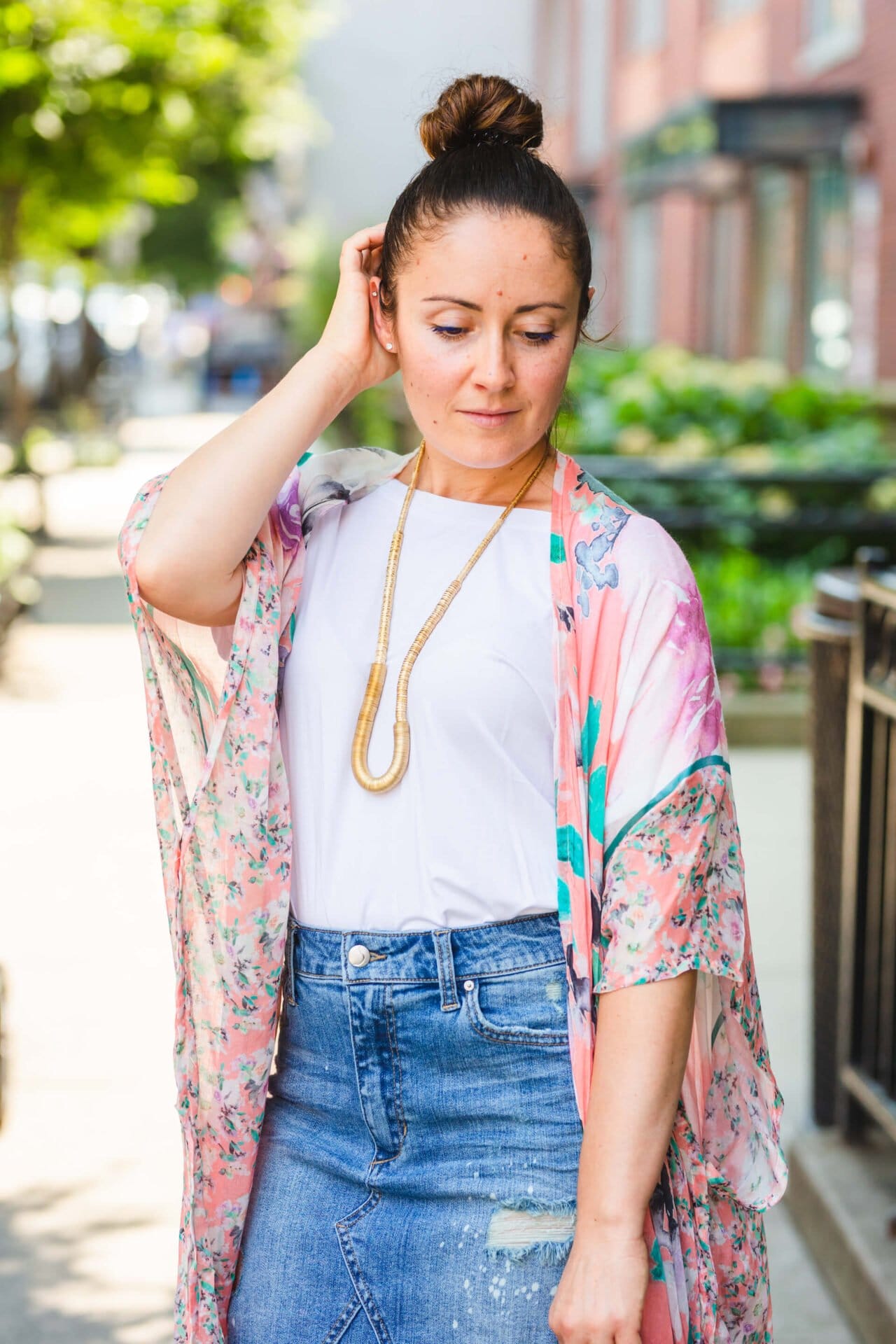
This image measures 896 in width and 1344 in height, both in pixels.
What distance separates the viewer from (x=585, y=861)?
1.85 m

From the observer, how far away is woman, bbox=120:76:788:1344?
183 centimetres

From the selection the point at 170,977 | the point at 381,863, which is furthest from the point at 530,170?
the point at 170,977

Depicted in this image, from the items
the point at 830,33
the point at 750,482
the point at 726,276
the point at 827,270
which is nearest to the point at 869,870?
the point at 750,482

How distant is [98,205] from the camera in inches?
594

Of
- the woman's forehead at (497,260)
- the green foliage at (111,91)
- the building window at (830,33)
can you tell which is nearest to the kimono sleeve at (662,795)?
the woman's forehead at (497,260)

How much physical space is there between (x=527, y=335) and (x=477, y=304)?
0.07 m

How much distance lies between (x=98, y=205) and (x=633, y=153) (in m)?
7.06

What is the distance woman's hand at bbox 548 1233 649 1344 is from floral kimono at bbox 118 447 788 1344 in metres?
0.09

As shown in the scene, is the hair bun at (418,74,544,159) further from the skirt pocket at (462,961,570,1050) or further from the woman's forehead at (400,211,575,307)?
the skirt pocket at (462,961,570,1050)

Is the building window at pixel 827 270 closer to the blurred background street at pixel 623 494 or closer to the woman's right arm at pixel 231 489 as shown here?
the blurred background street at pixel 623 494

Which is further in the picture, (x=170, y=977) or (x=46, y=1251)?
(x=170, y=977)

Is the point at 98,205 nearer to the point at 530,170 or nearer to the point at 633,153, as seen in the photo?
the point at 633,153

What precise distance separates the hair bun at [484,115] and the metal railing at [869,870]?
1.87m

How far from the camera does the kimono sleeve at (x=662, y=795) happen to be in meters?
1.81
